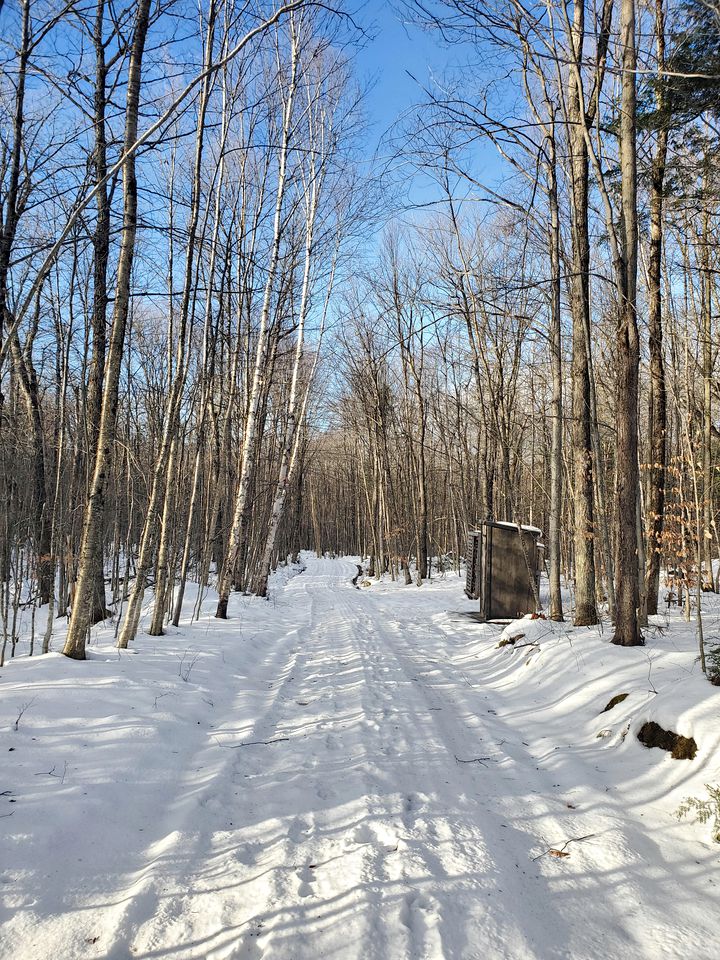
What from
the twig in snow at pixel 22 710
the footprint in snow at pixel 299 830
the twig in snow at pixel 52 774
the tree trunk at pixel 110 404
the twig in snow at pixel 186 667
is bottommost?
the footprint in snow at pixel 299 830

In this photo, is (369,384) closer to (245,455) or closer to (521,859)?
(245,455)

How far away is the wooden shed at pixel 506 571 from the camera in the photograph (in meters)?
11.1

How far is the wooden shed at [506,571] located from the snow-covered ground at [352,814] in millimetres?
4879

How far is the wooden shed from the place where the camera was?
1112cm

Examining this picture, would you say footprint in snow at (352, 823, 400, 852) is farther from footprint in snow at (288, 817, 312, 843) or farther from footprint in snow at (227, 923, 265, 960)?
footprint in snow at (227, 923, 265, 960)

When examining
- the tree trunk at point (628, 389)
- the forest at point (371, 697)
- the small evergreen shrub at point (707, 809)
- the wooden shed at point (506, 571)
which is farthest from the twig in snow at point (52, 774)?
the wooden shed at point (506, 571)

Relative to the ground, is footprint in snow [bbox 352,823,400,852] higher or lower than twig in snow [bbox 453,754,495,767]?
higher

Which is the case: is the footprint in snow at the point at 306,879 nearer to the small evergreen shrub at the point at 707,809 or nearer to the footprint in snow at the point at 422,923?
the footprint in snow at the point at 422,923

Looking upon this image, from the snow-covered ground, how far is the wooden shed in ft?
16.0

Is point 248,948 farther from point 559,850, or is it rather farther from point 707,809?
point 707,809

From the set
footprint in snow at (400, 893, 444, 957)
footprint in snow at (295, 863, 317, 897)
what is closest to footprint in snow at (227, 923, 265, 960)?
footprint in snow at (295, 863, 317, 897)

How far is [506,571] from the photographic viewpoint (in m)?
11.2

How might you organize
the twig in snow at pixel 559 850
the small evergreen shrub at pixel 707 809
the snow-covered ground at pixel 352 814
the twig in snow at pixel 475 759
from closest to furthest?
1. the snow-covered ground at pixel 352 814
2. the twig in snow at pixel 559 850
3. the small evergreen shrub at pixel 707 809
4. the twig in snow at pixel 475 759

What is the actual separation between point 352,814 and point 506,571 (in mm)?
8492
